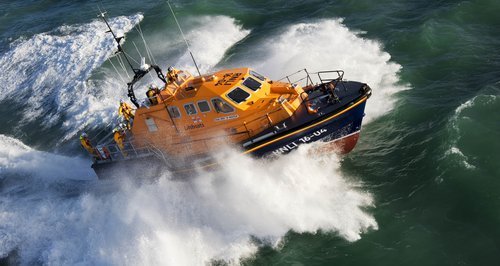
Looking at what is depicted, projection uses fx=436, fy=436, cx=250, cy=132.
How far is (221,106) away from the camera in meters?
10.5

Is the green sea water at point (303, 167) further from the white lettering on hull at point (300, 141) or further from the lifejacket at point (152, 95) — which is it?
the lifejacket at point (152, 95)

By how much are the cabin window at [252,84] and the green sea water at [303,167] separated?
1789mm

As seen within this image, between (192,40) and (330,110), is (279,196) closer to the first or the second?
(330,110)

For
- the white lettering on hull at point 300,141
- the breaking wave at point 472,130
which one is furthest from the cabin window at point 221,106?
the breaking wave at point 472,130

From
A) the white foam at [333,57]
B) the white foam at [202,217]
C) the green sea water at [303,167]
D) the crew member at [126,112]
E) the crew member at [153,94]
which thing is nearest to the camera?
the green sea water at [303,167]

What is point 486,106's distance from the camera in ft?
37.7

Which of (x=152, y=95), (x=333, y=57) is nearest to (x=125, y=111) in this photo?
(x=152, y=95)

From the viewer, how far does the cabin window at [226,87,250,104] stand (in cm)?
1047

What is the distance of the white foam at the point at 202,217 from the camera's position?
9680 millimetres

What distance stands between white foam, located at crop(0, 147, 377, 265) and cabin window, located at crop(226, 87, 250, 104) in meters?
1.42

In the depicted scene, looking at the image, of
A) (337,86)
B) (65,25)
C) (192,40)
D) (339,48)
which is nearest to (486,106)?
(337,86)

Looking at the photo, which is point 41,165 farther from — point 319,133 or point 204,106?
point 319,133

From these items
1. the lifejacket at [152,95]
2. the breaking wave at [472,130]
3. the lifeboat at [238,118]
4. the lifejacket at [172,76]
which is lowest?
the breaking wave at [472,130]

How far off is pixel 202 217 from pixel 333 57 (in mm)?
7685
